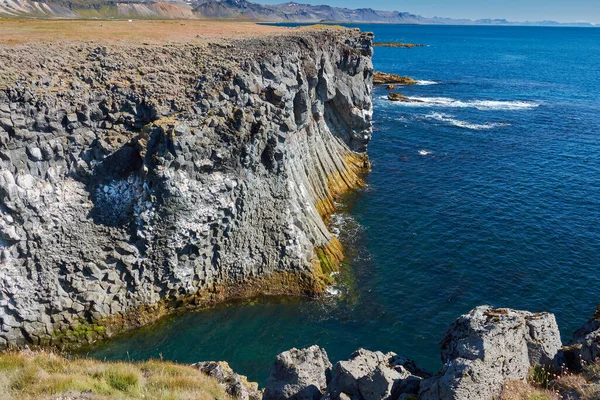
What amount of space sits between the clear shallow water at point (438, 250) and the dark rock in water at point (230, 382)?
22.7 feet

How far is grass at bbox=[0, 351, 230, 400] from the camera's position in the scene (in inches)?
622

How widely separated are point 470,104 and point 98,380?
9937 centimetres

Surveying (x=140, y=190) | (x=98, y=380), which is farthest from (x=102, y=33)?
(x=98, y=380)

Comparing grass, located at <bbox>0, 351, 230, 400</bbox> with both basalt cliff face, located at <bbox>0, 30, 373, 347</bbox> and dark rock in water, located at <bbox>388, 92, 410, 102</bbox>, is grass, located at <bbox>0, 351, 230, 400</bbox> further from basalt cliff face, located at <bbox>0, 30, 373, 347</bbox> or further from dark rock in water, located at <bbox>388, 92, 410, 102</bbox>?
dark rock in water, located at <bbox>388, 92, 410, 102</bbox>

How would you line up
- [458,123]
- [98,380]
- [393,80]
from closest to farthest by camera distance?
[98,380] < [458,123] < [393,80]

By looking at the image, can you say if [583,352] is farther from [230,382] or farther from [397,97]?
[397,97]

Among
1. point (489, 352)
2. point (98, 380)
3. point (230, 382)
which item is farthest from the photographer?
point (230, 382)

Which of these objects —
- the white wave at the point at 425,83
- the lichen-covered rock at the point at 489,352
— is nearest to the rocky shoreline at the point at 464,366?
the lichen-covered rock at the point at 489,352

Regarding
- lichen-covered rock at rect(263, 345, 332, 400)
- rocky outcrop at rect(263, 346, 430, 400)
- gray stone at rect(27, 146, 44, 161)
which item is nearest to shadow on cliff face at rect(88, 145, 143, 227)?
gray stone at rect(27, 146, 44, 161)

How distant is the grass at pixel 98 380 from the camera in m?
15.8

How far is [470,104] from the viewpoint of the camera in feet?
327

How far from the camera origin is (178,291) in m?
33.7

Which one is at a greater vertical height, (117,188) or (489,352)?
(117,188)

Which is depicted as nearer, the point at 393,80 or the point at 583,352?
the point at 583,352
